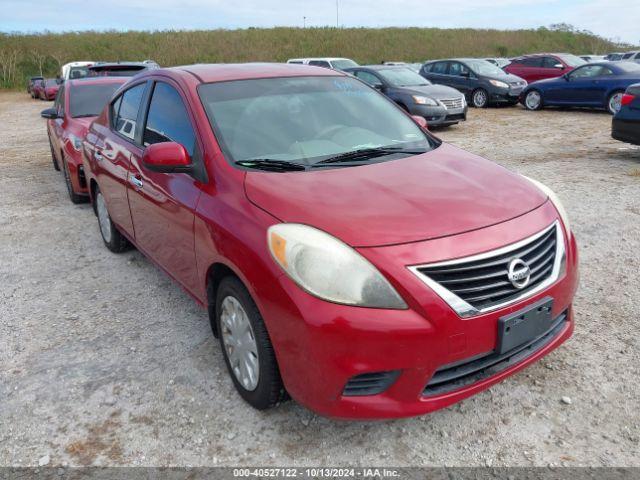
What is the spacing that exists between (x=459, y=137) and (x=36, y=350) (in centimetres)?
947

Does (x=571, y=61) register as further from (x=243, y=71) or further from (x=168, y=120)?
(x=168, y=120)

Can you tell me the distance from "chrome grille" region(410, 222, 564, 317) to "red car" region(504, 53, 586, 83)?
690 inches

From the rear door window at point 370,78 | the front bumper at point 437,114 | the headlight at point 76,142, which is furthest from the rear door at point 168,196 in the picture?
the rear door window at point 370,78

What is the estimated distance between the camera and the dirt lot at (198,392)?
2441 mm

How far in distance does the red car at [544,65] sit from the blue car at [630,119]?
35.8 feet

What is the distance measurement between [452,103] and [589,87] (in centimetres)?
417

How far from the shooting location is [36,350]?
3385mm

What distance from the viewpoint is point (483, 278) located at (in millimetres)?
2221

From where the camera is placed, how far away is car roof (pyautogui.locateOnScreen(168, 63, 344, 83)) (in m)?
3.46

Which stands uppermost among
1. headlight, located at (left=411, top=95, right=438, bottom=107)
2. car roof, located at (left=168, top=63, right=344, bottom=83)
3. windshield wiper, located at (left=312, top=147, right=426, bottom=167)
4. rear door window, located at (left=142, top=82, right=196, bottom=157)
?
car roof, located at (left=168, top=63, right=344, bottom=83)

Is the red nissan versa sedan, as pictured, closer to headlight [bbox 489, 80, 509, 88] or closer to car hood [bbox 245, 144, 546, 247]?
car hood [bbox 245, 144, 546, 247]

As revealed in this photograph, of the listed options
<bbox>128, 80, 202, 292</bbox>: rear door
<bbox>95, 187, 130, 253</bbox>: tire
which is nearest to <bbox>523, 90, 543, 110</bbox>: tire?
<bbox>95, 187, 130, 253</bbox>: tire

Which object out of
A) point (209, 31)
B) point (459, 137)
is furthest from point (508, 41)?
point (459, 137)

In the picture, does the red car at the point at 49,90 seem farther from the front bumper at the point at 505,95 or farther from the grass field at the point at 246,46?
the front bumper at the point at 505,95
